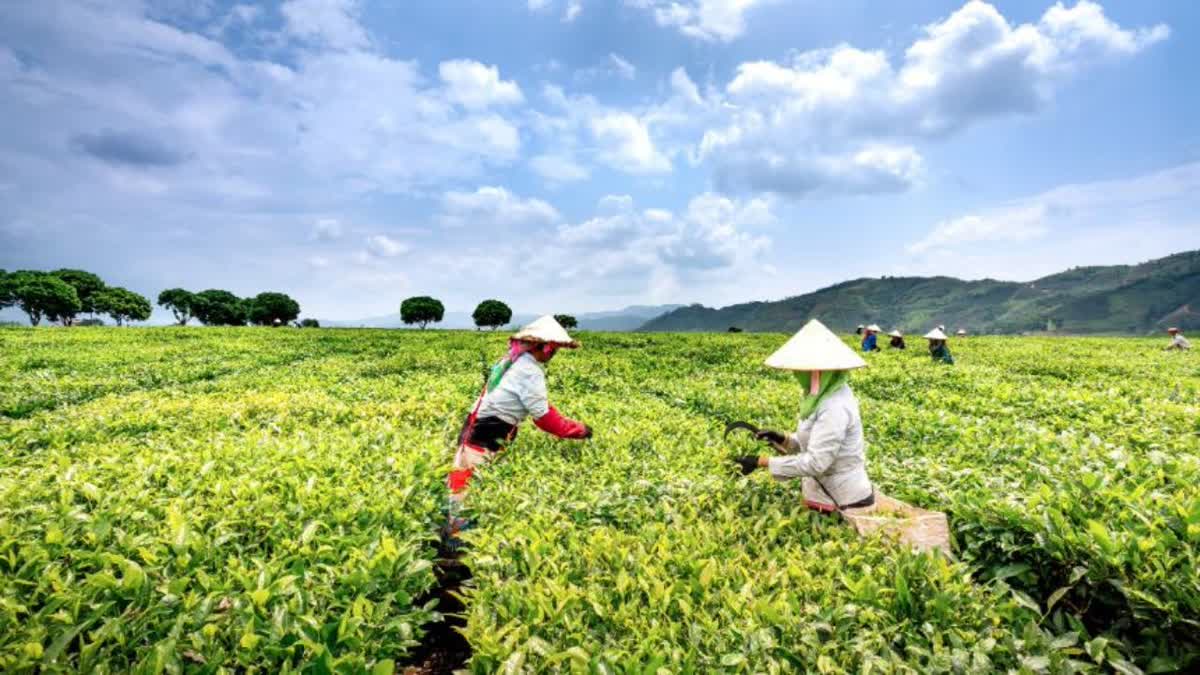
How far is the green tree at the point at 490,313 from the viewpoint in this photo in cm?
10406

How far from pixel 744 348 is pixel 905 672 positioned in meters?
18.3

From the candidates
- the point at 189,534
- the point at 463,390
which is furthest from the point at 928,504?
the point at 463,390

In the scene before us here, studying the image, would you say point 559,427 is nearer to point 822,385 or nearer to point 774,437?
point 774,437

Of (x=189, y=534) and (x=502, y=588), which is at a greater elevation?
(x=189, y=534)

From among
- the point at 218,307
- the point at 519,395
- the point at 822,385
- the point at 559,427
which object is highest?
the point at 218,307

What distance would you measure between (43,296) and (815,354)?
95.9 metres

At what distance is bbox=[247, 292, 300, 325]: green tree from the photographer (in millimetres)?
96625

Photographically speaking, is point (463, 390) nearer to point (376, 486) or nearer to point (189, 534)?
point (376, 486)

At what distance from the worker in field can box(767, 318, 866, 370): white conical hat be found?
2.37 metres

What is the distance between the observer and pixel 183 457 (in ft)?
16.0

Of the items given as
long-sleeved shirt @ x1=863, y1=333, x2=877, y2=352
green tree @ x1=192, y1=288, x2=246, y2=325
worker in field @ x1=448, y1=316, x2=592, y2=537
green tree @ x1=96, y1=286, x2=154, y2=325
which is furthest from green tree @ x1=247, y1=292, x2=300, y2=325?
worker in field @ x1=448, y1=316, x2=592, y2=537

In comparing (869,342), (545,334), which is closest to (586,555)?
(545,334)

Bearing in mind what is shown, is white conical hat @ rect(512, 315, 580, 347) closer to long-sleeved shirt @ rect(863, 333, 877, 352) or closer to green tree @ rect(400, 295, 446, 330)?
long-sleeved shirt @ rect(863, 333, 877, 352)

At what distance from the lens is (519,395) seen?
580 centimetres
